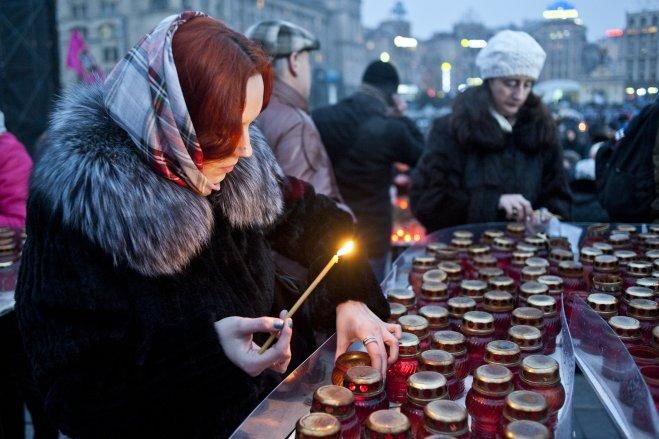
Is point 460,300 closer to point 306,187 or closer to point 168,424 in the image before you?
point 306,187

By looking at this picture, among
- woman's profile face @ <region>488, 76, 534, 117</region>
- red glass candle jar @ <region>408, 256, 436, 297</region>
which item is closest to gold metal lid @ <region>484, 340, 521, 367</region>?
red glass candle jar @ <region>408, 256, 436, 297</region>

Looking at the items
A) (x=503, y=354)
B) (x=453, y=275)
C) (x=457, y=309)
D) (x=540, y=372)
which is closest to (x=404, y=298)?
(x=457, y=309)

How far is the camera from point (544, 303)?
5.69 ft

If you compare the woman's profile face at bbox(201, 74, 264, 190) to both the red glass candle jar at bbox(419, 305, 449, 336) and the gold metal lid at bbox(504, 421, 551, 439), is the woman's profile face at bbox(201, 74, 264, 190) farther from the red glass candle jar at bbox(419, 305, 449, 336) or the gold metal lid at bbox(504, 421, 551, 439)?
the gold metal lid at bbox(504, 421, 551, 439)

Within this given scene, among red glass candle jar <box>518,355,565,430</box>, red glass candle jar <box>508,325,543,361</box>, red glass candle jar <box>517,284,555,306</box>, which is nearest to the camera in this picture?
red glass candle jar <box>518,355,565,430</box>

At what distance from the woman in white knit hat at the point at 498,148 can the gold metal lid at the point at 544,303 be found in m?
1.33

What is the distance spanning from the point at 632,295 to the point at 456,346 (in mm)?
652

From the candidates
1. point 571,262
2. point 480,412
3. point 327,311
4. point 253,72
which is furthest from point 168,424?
point 571,262

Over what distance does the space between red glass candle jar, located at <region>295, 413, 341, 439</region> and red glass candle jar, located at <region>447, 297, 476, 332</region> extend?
2.28 feet

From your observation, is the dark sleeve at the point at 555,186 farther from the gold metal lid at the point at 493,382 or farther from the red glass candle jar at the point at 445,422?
the red glass candle jar at the point at 445,422

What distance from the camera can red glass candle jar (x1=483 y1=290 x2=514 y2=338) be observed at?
1.72 meters

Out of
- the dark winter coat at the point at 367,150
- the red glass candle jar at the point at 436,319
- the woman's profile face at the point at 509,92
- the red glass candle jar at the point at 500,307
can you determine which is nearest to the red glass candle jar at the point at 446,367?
the red glass candle jar at the point at 436,319

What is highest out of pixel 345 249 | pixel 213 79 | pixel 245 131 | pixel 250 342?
pixel 213 79

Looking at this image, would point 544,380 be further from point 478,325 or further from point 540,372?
point 478,325
